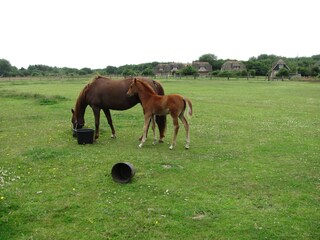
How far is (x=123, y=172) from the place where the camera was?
7445 millimetres

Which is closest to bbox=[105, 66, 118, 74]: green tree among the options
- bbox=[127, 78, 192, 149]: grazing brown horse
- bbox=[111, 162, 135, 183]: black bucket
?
bbox=[127, 78, 192, 149]: grazing brown horse

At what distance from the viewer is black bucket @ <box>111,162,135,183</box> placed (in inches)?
283

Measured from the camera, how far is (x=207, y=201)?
623cm

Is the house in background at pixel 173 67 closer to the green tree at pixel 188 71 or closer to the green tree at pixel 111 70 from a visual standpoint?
the green tree at pixel 111 70

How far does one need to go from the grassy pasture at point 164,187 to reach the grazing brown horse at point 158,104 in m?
0.73

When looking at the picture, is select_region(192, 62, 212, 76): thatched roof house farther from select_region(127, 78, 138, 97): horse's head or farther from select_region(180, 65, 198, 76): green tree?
select_region(127, 78, 138, 97): horse's head

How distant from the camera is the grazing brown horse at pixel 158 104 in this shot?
32.7ft

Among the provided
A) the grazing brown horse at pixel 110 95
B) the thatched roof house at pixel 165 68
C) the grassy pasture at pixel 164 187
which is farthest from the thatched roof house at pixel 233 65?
the grazing brown horse at pixel 110 95

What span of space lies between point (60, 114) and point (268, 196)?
13.4 meters

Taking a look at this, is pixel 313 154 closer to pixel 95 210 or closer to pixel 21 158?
pixel 95 210

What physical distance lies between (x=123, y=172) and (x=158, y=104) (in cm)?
324

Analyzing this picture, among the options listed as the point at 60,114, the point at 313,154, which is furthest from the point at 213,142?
the point at 60,114

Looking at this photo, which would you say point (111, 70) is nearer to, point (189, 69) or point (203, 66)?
point (203, 66)

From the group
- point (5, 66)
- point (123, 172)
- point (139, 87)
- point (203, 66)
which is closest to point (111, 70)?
point (203, 66)
